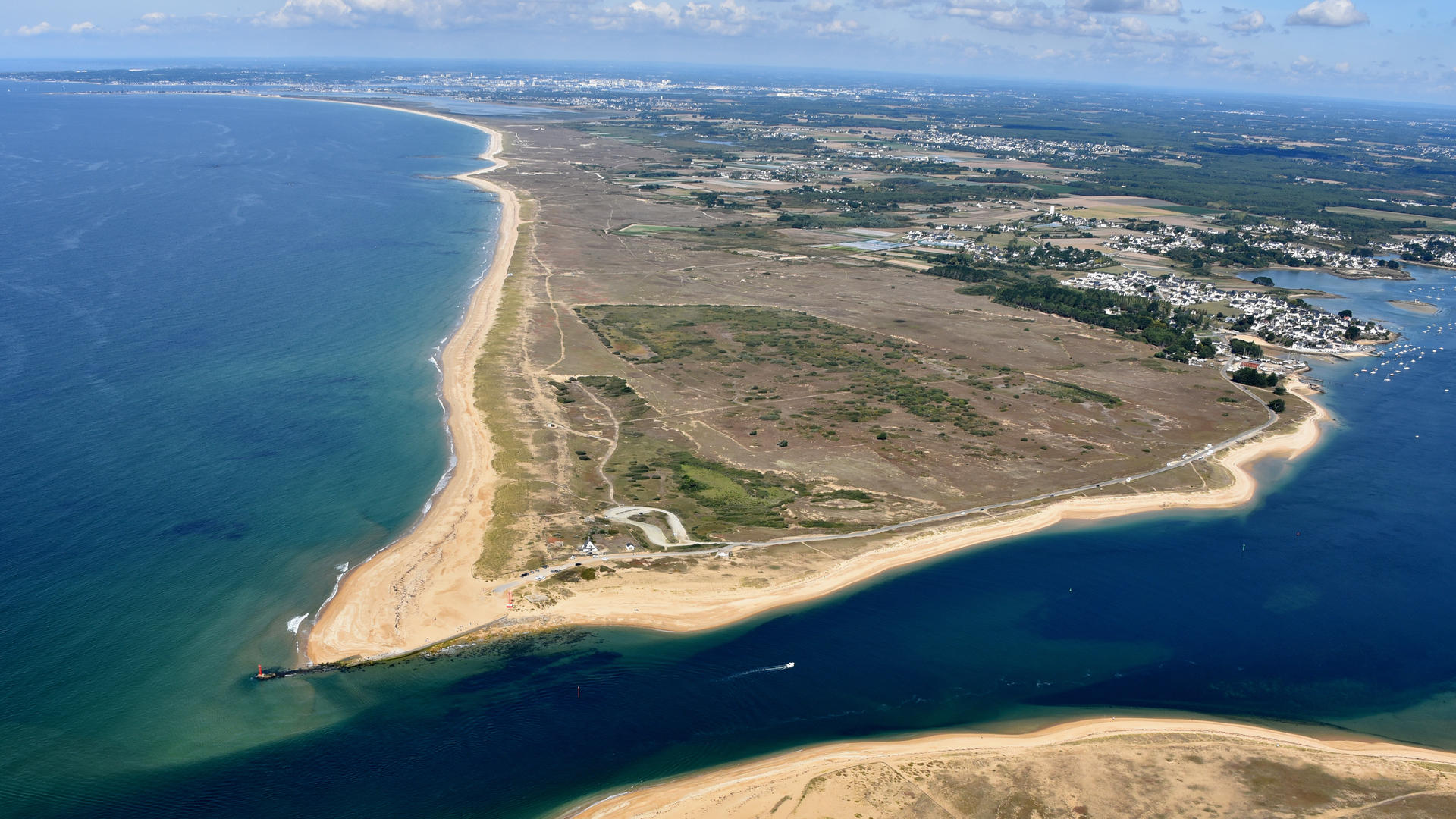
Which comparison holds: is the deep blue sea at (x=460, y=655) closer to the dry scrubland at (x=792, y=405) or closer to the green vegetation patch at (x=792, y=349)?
the dry scrubland at (x=792, y=405)

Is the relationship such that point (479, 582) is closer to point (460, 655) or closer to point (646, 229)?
point (460, 655)

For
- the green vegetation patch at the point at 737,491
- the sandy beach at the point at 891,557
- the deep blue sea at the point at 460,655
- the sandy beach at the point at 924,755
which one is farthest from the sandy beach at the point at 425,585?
the sandy beach at the point at 924,755

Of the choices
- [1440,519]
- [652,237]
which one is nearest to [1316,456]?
[1440,519]

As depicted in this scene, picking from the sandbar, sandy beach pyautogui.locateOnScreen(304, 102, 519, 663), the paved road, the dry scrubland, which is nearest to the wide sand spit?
sandy beach pyautogui.locateOnScreen(304, 102, 519, 663)

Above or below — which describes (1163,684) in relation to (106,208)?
below

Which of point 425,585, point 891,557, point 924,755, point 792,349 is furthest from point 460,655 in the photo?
point 792,349

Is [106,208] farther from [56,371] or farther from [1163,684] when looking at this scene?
[1163,684]
